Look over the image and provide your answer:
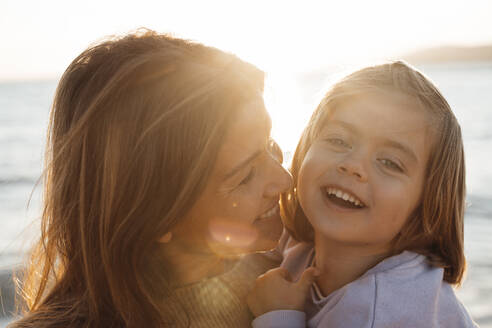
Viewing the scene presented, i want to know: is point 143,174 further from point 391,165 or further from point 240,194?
point 391,165

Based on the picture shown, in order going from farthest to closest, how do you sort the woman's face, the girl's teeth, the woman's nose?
the girl's teeth < the woman's nose < the woman's face

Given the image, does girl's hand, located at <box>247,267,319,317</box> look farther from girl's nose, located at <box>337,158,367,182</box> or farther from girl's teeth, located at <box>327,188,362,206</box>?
girl's nose, located at <box>337,158,367,182</box>

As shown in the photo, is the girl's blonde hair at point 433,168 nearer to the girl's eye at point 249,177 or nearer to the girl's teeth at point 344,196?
the girl's teeth at point 344,196

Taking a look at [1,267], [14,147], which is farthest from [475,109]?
[1,267]

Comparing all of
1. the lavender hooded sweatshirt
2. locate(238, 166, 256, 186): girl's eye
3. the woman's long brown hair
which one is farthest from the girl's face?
the woman's long brown hair

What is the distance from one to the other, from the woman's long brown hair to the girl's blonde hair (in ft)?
2.04

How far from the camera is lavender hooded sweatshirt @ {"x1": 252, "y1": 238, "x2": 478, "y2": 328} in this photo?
1.97 metres

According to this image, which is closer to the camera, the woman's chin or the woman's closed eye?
the woman's chin

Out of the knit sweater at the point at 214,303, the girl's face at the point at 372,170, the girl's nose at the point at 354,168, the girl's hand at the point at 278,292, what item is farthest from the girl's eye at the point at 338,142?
the knit sweater at the point at 214,303

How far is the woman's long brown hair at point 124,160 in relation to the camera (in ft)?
6.01

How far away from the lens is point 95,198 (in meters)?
1.90

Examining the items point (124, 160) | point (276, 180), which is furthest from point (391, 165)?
point (124, 160)

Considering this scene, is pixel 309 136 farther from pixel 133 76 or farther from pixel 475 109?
pixel 475 109

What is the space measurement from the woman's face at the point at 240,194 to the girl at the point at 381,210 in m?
0.24
